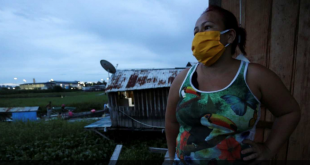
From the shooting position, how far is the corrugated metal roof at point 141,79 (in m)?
9.26

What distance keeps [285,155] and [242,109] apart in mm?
1054

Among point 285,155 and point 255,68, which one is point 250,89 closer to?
point 255,68

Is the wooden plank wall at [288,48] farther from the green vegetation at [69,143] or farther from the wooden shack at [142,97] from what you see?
the wooden shack at [142,97]

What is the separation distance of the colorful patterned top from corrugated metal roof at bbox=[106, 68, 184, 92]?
7.92 m

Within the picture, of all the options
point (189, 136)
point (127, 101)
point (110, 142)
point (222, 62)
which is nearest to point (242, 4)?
point (222, 62)

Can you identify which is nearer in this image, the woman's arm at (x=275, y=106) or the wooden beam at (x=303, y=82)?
the woman's arm at (x=275, y=106)

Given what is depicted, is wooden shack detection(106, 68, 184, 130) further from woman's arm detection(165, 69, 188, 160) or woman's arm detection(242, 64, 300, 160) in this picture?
woman's arm detection(242, 64, 300, 160)

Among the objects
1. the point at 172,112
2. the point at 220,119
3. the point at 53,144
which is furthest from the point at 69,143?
the point at 220,119

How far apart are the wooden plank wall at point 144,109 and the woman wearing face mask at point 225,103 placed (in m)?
8.31

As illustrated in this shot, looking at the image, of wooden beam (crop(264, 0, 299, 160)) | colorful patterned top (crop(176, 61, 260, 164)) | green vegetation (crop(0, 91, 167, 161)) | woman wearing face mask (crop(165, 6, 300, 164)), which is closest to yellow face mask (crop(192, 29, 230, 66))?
woman wearing face mask (crop(165, 6, 300, 164))

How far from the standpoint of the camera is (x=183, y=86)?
1.10 metres

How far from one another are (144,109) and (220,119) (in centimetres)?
909

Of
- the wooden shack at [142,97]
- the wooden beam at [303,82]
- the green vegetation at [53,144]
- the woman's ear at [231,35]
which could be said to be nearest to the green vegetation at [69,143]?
the green vegetation at [53,144]

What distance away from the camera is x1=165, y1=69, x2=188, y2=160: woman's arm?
120 cm
